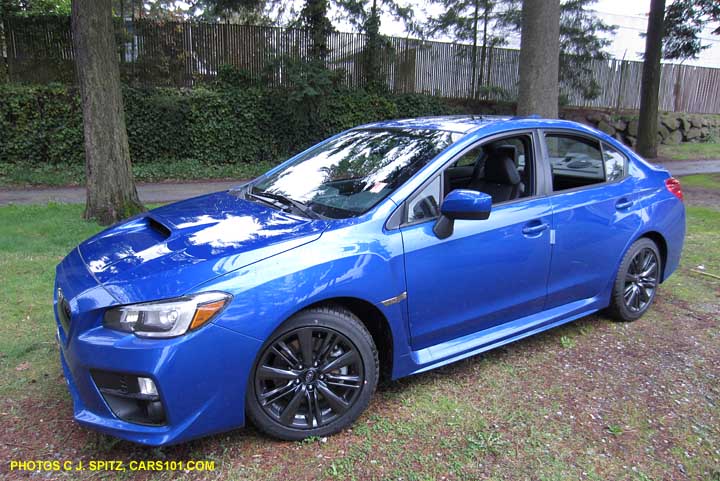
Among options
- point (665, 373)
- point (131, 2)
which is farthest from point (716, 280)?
point (131, 2)

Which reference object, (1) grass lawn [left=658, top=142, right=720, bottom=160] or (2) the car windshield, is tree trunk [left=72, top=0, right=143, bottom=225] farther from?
(1) grass lawn [left=658, top=142, right=720, bottom=160]

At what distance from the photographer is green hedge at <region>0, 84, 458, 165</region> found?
44.6ft

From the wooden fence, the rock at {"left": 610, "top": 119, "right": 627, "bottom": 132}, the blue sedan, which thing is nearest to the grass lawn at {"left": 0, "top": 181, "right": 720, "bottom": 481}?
the blue sedan

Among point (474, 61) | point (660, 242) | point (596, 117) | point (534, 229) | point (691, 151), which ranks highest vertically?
point (474, 61)

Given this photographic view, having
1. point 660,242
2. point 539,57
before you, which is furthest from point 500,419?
point 539,57

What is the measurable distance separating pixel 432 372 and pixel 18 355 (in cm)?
279

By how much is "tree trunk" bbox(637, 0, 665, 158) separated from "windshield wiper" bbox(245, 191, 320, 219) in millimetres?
16306

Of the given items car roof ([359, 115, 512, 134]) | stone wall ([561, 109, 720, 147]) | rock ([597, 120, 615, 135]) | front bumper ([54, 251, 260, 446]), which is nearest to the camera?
front bumper ([54, 251, 260, 446])

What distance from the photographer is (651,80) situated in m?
16.6

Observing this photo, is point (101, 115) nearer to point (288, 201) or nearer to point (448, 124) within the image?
point (288, 201)

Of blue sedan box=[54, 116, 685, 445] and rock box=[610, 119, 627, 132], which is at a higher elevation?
rock box=[610, 119, 627, 132]

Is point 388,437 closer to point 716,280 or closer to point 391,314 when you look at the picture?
point 391,314

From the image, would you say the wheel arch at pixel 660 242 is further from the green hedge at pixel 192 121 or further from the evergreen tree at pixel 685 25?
the evergreen tree at pixel 685 25

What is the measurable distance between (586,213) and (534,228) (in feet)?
1.88
